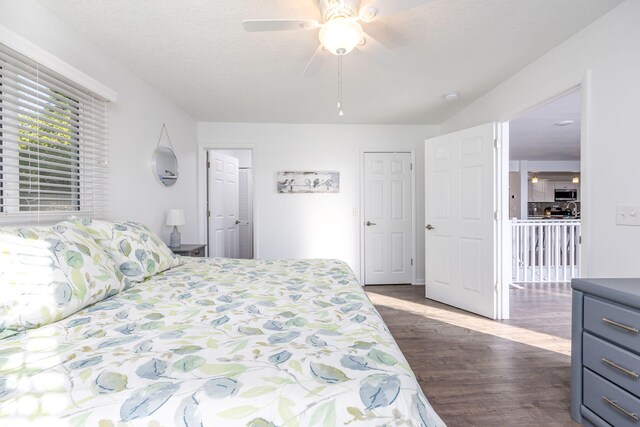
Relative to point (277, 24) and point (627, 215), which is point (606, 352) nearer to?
point (627, 215)

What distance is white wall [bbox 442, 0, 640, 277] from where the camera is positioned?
178 cm

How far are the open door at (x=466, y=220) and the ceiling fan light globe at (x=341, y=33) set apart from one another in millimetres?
2131

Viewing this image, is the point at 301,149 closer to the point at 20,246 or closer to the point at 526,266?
the point at 20,246

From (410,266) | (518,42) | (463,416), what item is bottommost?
(463,416)

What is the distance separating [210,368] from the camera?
83 centimetres

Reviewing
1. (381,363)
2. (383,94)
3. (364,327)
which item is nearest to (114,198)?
(364,327)

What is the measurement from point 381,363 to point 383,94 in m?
3.02

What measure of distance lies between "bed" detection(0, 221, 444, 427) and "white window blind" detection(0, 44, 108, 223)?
0.91 meters

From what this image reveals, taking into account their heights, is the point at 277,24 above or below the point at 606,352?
above

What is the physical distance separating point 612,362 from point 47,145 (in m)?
3.38

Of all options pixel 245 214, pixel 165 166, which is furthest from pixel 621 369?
pixel 245 214

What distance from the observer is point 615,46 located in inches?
73.7

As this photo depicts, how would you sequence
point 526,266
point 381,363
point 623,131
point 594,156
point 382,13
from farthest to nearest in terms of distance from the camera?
point 526,266, point 594,156, point 623,131, point 382,13, point 381,363

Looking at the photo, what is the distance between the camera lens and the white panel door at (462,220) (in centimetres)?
316
